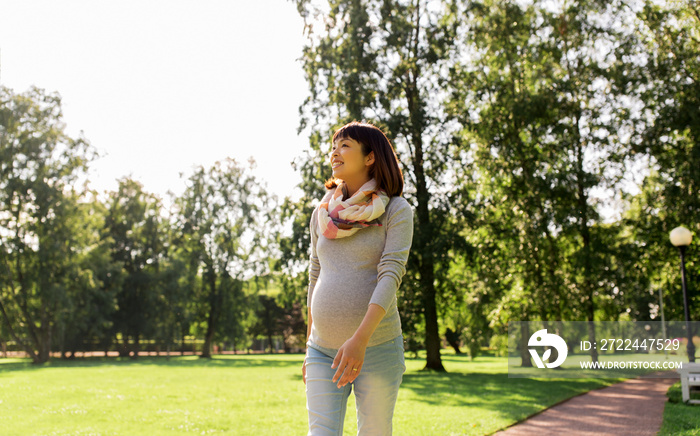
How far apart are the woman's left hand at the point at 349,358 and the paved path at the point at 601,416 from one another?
5829mm

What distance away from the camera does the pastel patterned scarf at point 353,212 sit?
256cm

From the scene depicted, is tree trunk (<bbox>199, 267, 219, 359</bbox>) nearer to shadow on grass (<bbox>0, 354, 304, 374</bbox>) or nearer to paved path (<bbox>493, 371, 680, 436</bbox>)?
shadow on grass (<bbox>0, 354, 304, 374</bbox>)

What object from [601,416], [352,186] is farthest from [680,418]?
[352,186]

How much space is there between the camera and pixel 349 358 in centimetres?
234

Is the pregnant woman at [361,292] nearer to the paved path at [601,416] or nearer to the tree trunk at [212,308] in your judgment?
the paved path at [601,416]

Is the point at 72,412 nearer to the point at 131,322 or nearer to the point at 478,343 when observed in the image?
the point at 478,343

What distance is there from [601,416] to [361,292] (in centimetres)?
815

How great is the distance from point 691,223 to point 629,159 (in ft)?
9.55

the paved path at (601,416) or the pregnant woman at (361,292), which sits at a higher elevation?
the pregnant woman at (361,292)

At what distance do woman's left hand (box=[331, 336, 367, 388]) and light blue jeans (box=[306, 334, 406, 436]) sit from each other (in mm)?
166

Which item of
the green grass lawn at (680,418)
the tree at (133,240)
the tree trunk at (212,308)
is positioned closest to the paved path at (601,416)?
the green grass lawn at (680,418)

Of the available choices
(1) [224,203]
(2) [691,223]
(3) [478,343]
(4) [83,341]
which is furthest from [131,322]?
(2) [691,223]

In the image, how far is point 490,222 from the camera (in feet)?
70.5

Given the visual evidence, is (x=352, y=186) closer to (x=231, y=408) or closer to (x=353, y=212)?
(x=353, y=212)
